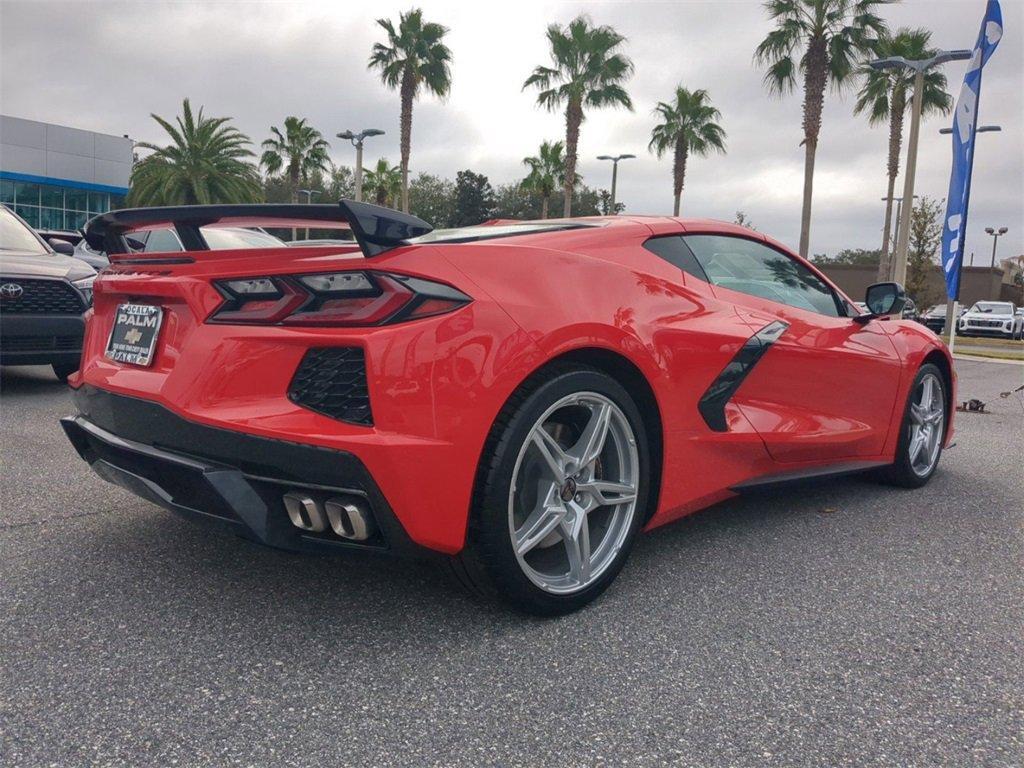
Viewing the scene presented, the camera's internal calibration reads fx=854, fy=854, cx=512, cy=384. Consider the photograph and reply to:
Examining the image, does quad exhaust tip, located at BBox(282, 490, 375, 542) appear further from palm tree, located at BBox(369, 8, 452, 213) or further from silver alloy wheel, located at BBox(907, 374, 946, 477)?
palm tree, located at BBox(369, 8, 452, 213)

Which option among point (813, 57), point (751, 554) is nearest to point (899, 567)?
point (751, 554)

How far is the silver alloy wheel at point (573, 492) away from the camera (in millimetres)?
2512

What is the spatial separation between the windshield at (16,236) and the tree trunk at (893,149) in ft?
98.3

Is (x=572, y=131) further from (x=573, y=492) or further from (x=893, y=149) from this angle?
(x=573, y=492)

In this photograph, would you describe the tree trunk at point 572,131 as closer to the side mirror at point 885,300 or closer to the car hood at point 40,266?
the car hood at point 40,266

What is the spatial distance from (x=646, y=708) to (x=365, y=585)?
3.50 ft

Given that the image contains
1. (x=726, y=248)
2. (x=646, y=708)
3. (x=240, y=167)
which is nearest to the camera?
(x=646, y=708)

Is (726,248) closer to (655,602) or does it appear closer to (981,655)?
(655,602)

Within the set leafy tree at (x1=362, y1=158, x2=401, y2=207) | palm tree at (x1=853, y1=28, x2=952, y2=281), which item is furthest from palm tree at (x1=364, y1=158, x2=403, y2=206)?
palm tree at (x1=853, y1=28, x2=952, y2=281)

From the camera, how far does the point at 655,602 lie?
273cm

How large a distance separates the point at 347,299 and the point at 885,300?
120 inches

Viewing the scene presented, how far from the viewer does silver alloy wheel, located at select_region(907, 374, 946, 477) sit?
4.41 m

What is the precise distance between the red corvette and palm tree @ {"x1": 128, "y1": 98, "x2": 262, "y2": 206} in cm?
3838

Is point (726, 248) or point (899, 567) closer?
point (899, 567)
